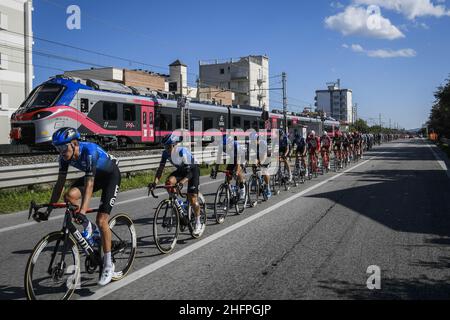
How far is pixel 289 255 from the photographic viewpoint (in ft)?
19.6

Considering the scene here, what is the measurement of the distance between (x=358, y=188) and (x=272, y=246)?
25.3ft

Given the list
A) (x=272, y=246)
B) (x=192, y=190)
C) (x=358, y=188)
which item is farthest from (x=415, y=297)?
(x=358, y=188)

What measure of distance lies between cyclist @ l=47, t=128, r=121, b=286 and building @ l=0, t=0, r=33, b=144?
1454 inches

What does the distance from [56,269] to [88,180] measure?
0.94 m

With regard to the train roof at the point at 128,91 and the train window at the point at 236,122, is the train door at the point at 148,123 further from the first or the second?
the train window at the point at 236,122

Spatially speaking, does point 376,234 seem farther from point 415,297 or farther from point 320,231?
point 415,297

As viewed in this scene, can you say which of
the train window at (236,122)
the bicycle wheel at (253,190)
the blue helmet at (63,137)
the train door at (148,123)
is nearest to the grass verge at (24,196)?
the bicycle wheel at (253,190)

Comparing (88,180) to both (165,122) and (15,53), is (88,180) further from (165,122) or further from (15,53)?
(15,53)

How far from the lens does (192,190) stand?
22.7ft

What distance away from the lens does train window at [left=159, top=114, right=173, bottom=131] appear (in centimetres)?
2496

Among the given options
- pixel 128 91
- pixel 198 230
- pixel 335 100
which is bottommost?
pixel 198 230

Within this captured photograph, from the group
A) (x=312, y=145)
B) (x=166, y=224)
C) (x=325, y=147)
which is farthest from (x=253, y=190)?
(x=325, y=147)

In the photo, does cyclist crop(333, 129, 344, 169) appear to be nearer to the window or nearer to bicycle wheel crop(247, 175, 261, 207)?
the window

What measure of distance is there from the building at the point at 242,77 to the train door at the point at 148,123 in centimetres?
6785
